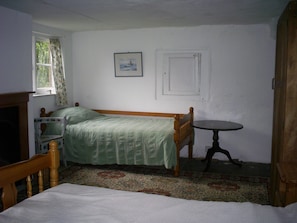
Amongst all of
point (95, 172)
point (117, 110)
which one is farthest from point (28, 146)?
point (117, 110)

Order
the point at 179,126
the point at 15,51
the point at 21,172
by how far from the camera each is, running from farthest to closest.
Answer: the point at 179,126 → the point at 15,51 → the point at 21,172

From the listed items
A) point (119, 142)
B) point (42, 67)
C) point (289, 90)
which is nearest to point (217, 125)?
point (119, 142)

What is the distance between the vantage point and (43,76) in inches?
193

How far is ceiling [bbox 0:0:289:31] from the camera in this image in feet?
10.4

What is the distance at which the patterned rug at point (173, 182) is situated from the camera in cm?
346

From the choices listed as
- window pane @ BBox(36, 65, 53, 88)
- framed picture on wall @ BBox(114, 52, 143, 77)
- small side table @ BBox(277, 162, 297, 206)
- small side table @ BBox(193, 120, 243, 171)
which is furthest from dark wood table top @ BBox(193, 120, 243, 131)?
window pane @ BBox(36, 65, 53, 88)

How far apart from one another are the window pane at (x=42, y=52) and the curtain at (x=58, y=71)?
0.10 metres

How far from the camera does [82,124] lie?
4.64 metres

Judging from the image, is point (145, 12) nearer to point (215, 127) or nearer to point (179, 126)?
point (179, 126)

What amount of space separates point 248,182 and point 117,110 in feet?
8.30

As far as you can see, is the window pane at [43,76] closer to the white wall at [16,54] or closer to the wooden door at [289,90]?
the white wall at [16,54]

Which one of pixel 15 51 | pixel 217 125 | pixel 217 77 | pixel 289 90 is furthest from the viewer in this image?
pixel 217 77

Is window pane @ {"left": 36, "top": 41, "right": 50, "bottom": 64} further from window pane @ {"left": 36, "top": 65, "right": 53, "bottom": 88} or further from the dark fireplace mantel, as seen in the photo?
the dark fireplace mantel

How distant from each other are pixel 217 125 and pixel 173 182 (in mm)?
1103
